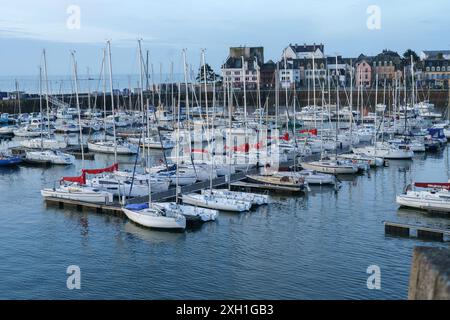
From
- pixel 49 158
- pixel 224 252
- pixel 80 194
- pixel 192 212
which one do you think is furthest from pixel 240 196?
pixel 49 158

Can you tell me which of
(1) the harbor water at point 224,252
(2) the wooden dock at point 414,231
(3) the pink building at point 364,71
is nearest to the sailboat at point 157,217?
(1) the harbor water at point 224,252

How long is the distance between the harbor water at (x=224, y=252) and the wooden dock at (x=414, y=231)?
60 centimetres

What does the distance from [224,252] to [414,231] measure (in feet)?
25.7

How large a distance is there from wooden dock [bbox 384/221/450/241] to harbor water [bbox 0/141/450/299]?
23.6 inches

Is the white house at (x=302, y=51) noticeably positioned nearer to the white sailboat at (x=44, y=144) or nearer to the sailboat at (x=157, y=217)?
the white sailboat at (x=44, y=144)

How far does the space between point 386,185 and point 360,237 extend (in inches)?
465

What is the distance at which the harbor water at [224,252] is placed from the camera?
64.3 ft

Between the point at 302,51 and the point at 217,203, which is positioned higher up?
the point at 302,51

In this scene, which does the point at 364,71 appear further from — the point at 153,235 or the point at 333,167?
the point at 153,235

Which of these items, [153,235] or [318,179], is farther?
[318,179]

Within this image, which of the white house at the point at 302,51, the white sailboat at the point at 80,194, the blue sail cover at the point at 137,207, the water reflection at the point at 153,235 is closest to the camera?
the water reflection at the point at 153,235

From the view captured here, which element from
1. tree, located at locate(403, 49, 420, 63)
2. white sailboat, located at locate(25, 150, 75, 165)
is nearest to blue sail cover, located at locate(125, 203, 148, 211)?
white sailboat, located at locate(25, 150, 75, 165)

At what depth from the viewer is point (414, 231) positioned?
25281 mm

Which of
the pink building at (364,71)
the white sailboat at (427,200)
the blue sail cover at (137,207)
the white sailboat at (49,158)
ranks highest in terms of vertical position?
the pink building at (364,71)
